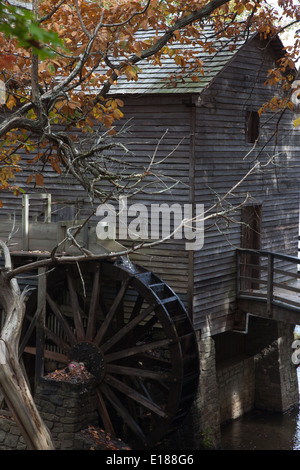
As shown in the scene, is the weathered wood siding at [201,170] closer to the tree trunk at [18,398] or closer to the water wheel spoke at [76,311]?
the water wheel spoke at [76,311]

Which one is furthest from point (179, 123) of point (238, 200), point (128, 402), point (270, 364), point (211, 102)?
point (270, 364)

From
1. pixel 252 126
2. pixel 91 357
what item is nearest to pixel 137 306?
pixel 91 357

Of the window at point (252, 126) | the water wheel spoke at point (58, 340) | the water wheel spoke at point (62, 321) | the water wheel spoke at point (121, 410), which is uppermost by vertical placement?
the window at point (252, 126)

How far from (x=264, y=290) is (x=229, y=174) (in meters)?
2.50

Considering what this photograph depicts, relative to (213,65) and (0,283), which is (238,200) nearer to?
(213,65)

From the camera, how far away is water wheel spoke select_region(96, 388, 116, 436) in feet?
40.5

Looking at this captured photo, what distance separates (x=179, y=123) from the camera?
1274cm

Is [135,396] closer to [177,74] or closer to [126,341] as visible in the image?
[126,341]

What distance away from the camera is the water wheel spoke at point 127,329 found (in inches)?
484

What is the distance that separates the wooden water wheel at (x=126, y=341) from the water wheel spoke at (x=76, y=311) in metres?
0.02

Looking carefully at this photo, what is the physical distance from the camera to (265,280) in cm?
1403

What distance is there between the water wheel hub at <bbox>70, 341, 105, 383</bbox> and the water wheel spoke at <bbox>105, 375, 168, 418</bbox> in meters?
0.18

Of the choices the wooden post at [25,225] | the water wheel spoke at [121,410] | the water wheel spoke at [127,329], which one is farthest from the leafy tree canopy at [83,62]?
the water wheel spoke at [121,410]
